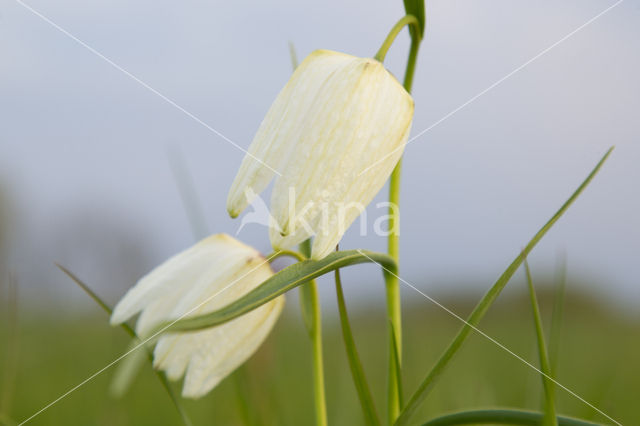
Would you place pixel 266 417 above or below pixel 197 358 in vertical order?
below

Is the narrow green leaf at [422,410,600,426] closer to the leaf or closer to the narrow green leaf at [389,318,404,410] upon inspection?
the narrow green leaf at [389,318,404,410]

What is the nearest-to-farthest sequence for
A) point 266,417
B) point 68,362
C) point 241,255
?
point 241,255 < point 266,417 < point 68,362

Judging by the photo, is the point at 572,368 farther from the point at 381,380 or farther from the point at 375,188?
the point at 375,188

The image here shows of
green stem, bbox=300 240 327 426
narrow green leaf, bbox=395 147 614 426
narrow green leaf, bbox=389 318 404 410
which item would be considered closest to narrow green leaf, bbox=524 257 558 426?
narrow green leaf, bbox=395 147 614 426

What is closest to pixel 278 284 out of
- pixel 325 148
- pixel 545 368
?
pixel 325 148

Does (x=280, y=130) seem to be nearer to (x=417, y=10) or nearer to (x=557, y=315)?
(x=417, y=10)

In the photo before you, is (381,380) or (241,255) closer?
(241,255)

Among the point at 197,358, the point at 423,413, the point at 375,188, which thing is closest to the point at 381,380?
the point at 423,413
